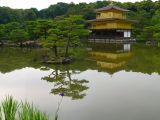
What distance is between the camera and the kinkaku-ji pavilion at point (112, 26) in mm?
39781

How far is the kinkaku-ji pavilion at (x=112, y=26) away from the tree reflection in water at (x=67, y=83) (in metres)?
24.8

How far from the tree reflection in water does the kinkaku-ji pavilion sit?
24.8 m

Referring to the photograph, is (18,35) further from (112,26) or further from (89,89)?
(89,89)

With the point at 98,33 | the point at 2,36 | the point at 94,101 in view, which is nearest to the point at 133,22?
the point at 98,33

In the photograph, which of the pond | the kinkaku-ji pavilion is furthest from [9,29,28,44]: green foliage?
the pond

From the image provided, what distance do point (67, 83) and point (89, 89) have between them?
157 cm

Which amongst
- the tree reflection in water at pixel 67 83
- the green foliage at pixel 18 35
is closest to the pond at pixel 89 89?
the tree reflection in water at pixel 67 83

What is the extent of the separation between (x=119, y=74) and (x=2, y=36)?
26.5 meters

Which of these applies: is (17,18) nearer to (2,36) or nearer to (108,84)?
(2,36)

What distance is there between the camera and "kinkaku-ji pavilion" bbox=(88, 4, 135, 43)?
3978cm

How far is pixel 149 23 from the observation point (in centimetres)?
4200

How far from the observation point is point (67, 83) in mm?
12328

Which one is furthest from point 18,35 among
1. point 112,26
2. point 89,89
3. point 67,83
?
point 89,89

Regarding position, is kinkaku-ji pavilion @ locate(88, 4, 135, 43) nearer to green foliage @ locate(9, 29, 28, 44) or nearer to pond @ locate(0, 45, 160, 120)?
green foliage @ locate(9, 29, 28, 44)
